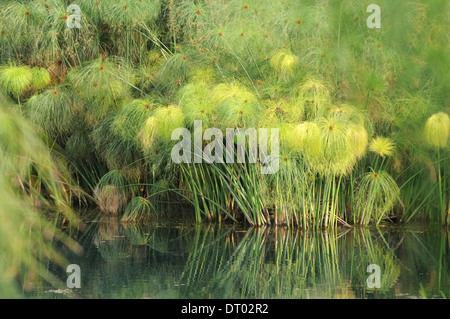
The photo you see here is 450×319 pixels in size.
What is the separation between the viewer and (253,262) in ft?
19.4

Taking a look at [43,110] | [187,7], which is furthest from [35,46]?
[187,7]

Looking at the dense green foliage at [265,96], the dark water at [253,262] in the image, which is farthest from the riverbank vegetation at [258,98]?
the dark water at [253,262]

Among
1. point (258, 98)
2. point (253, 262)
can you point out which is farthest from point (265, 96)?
point (253, 262)

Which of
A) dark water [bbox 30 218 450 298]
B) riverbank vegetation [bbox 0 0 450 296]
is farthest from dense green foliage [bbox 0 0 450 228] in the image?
dark water [bbox 30 218 450 298]

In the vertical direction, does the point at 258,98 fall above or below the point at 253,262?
above

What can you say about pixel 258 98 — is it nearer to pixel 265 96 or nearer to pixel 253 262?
pixel 265 96

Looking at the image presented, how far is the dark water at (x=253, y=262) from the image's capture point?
4.72 m

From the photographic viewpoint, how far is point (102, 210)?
8984 millimetres

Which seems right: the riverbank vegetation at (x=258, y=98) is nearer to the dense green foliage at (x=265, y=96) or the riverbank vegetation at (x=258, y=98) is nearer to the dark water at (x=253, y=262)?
the dense green foliage at (x=265, y=96)

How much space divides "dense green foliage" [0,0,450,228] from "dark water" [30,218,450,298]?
0.49 m

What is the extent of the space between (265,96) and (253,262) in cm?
219

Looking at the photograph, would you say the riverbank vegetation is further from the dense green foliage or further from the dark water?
the dark water

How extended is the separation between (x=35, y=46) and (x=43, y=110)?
989 mm
